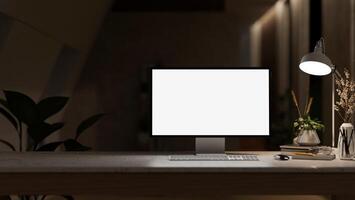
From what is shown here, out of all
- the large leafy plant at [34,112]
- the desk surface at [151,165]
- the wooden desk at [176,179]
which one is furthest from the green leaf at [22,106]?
the wooden desk at [176,179]

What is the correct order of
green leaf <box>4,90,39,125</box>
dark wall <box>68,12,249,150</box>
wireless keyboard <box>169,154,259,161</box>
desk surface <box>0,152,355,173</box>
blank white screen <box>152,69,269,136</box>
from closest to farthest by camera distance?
desk surface <box>0,152,355,173</box> < wireless keyboard <box>169,154,259,161</box> < blank white screen <box>152,69,269,136</box> < green leaf <box>4,90,39,125</box> < dark wall <box>68,12,249,150</box>

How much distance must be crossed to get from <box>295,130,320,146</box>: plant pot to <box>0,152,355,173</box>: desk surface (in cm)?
20

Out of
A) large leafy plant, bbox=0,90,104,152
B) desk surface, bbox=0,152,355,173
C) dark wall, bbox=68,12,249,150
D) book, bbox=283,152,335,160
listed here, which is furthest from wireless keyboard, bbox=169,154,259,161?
dark wall, bbox=68,12,249,150

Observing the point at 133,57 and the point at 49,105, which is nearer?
the point at 49,105

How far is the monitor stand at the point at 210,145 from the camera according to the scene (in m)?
2.41

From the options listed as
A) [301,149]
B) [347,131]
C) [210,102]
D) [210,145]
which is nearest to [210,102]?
[210,102]

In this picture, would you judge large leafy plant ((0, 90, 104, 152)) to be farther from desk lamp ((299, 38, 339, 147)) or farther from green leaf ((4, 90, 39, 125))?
desk lamp ((299, 38, 339, 147))

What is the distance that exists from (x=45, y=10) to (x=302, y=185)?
2.52 metres

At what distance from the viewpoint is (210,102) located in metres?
2.39

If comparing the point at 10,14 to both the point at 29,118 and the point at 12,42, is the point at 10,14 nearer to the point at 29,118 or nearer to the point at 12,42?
the point at 12,42

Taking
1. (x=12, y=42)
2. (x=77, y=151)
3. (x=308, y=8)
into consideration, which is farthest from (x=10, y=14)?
(x=308, y=8)

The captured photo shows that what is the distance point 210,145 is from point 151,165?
1.43 ft

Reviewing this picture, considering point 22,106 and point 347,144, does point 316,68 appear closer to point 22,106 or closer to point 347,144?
point 347,144

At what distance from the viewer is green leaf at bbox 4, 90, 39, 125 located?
8.39ft
